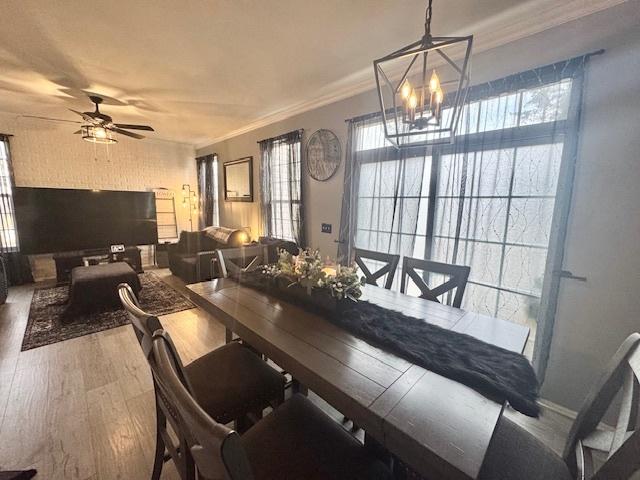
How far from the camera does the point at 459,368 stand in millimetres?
1012

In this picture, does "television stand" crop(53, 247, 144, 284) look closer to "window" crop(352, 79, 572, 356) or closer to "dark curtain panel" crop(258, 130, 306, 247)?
"dark curtain panel" crop(258, 130, 306, 247)

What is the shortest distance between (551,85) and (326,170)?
2.13 metres

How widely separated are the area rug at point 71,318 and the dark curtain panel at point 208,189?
2011 millimetres

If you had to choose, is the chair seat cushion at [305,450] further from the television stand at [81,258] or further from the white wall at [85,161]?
the white wall at [85,161]

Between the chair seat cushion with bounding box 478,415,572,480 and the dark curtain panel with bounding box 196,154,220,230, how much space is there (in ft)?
19.0

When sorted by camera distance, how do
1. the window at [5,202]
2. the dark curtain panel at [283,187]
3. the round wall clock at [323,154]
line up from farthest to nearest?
the window at [5,202] → the dark curtain panel at [283,187] → the round wall clock at [323,154]

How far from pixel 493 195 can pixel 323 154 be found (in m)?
1.97

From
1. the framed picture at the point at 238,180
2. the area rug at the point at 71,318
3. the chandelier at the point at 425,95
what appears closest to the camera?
the chandelier at the point at 425,95

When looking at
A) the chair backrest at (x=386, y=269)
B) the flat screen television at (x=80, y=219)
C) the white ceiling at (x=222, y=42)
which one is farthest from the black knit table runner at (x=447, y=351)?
the flat screen television at (x=80, y=219)

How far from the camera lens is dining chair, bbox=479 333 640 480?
825 mm

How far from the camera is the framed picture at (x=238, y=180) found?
4750 millimetres

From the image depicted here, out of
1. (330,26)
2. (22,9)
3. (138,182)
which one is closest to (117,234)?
(138,182)

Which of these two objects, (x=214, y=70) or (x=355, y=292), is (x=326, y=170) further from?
(x=355, y=292)

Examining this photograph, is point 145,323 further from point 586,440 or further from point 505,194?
point 505,194
